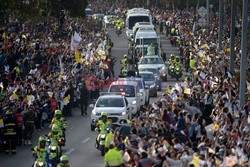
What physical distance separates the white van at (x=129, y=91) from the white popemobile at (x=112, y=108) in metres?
2.80

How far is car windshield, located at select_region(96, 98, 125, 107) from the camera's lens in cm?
4303

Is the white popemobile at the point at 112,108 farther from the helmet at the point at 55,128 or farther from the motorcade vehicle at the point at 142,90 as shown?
the helmet at the point at 55,128

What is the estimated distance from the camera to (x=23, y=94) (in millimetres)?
43594

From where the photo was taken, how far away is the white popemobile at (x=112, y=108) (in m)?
42.3

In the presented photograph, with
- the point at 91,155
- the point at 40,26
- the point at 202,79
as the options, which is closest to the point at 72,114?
the point at 202,79

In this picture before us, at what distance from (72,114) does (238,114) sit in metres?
13.9

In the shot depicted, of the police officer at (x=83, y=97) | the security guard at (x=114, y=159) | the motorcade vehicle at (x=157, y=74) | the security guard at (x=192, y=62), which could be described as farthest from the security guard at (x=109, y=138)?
the security guard at (x=192, y=62)

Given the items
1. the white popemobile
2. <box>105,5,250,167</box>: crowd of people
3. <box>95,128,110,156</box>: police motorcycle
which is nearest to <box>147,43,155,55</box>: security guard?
<box>105,5,250,167</box>: crowd of people

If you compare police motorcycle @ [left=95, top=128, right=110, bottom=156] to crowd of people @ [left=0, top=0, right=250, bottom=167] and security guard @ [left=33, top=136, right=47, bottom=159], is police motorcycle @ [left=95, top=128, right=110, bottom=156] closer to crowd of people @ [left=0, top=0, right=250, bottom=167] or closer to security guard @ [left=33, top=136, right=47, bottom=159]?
crowd of people @ [left=0, top=0, right=250, bottom=167]

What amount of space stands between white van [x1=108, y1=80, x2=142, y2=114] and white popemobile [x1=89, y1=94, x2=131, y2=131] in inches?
110

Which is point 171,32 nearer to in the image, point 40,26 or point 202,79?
point 40,26

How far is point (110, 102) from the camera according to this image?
43.2 metres

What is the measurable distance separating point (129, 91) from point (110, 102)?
4.36 metres

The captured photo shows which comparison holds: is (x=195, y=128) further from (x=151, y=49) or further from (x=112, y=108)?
Result: (x=151, y=49)
